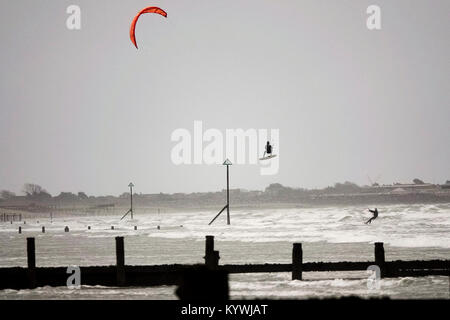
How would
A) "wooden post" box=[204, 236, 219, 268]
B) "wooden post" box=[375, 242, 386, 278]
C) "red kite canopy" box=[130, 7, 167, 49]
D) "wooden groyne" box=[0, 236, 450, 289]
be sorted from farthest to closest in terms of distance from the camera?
"red kite canopy" box=[130, 7, 167, 49] < "wooden post" box=[375, 242, 386, 278] < "wooden post" box=[204, 236, 219, 268] < "wooden groyne" box=[0, 236, 450, 289]

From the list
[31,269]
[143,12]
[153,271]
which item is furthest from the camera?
[143,12]

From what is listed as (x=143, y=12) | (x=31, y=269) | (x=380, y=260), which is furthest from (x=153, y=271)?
(x=143, y=12)

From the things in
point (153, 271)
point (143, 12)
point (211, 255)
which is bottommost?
point (153, 271)

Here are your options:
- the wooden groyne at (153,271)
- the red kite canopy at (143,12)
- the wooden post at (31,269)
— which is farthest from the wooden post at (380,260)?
the red kite canopy at (143,12)

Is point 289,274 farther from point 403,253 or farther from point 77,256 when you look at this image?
point 77,256

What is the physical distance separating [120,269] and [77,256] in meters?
17.4

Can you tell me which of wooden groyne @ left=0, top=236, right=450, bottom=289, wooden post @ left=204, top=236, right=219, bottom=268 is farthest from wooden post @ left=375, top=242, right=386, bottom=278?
wooden post @ left=204, top=236, right=219, bottom=268

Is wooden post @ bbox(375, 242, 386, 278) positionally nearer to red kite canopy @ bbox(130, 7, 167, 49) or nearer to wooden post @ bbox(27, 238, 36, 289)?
wooden post @ bbox(27, 238, 36, 289)

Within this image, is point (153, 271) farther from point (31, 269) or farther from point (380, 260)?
point (380, 260)

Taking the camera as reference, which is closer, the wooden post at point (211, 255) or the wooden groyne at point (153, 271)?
the wooden groyne at point (153, 271)

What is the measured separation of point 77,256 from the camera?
102 feet

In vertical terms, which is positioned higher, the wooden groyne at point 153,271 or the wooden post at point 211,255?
the wooden post at point 211,255

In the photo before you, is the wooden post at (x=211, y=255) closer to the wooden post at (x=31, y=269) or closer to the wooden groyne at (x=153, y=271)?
the wooden groyne at (x=153, y=271)
